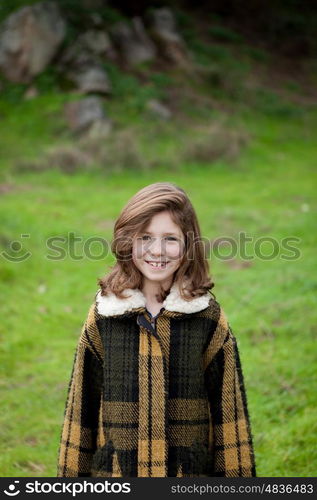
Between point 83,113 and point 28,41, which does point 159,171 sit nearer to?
point 83,113

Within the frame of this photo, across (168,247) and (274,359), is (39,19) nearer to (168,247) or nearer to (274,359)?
(274,359)

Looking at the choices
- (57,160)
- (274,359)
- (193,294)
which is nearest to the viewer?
(193,294)

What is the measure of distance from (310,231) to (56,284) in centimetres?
330

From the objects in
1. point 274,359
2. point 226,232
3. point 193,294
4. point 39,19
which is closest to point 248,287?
point 274,359

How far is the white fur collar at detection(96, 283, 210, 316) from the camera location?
1.83 metres

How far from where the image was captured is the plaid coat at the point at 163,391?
6.03 feet

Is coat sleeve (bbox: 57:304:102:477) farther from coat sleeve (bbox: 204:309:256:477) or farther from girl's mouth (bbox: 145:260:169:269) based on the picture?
coat sleeve (bbox: 204:309:256:477)

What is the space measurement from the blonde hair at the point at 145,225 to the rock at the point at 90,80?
40.0 feet

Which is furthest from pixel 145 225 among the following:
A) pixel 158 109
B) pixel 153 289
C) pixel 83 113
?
pixel 158 109

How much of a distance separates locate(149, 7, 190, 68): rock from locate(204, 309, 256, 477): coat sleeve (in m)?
15.4

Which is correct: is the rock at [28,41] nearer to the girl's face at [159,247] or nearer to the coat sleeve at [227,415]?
the girl's face at [159,247]

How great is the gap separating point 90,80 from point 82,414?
12.7 metres

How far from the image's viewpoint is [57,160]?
10281 mm

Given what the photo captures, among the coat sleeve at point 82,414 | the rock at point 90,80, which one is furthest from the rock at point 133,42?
the coat sleeve at point 82,414
